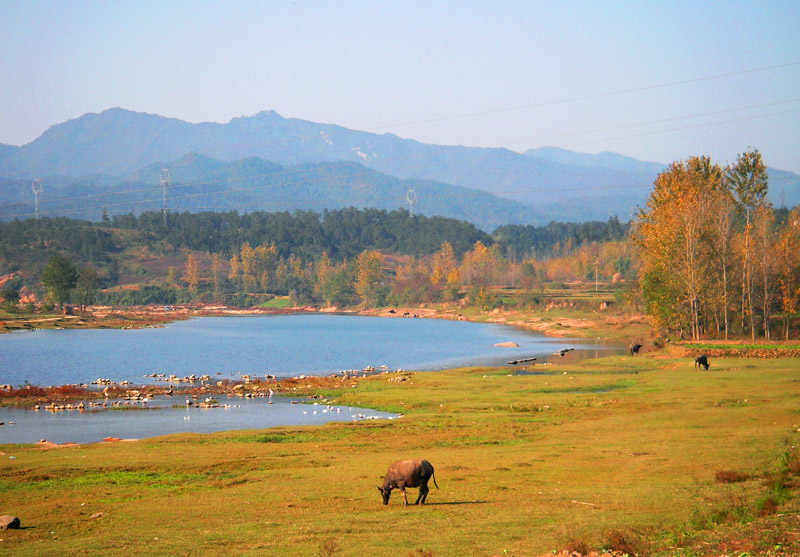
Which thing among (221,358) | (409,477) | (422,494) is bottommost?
(221,358)

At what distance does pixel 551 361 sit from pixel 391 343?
33.2m

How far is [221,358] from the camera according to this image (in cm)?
7531

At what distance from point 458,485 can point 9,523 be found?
36.2 ft

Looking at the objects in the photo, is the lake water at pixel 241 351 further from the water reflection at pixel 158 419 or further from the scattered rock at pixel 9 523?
the scattered rock at pixel 9 523

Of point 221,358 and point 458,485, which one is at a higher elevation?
point 458,485

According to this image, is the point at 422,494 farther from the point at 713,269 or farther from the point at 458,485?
the point at 713,269

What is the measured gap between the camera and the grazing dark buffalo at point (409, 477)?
17328 millimetres

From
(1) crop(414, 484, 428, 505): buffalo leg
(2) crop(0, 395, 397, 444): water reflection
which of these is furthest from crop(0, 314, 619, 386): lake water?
(1) crop(414, 484, 428, 505): buffalo leg

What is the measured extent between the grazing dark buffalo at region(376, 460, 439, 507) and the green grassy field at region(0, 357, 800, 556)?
1.36ft

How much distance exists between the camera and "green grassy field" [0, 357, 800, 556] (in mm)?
14125

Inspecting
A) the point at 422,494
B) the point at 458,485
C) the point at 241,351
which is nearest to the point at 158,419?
the point at 458,485

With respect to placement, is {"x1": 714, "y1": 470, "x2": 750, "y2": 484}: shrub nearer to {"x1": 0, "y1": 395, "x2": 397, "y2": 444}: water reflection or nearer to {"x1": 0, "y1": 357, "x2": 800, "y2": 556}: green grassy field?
{"x1": 0, "y1": 357, "x2": 800, "y2": 556}: green grassy field

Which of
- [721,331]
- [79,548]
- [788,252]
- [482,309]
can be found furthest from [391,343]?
[79,548]

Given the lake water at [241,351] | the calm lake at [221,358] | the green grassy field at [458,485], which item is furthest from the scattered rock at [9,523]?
the lake water at [241,351]
